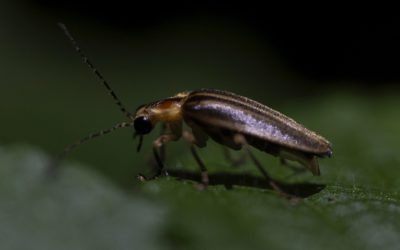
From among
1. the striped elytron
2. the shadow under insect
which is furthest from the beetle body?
the shadow under insect

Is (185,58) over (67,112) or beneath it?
beneath

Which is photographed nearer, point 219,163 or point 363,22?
point 219,163

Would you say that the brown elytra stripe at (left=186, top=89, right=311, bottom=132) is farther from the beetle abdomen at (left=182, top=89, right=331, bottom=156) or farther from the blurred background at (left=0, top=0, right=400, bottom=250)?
the blurred background at (left=0, top=0, right=400, bottom=250)

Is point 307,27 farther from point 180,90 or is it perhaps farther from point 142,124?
point 142,124

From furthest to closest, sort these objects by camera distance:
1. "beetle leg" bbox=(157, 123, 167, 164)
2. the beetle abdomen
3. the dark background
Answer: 1. the dark background
2. "beetle leg" bbox=(157, 123, 167, 164)
3. the beetle abdomen

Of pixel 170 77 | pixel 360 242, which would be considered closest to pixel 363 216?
pixel 360 242

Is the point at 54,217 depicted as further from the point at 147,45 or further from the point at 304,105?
the point at 147,45

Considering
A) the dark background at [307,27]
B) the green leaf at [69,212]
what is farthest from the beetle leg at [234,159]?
the dark background at [307,27]

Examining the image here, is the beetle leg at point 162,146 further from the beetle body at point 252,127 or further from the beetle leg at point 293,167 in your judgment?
the beetle leg at point 293,167
